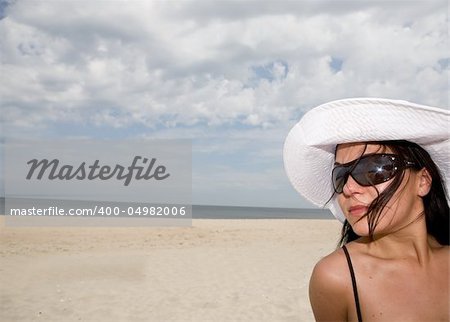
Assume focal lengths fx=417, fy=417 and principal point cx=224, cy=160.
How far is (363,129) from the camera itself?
1.93m

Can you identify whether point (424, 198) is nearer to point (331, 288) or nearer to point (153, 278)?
point (331, 288)

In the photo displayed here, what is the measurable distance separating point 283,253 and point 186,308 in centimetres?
737

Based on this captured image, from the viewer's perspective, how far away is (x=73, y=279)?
10.3 metres

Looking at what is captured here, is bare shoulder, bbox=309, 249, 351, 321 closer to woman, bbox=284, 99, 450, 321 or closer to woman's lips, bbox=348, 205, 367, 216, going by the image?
woman, bbox=284, 99, 450, 321

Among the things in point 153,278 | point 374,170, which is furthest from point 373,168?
point 153,278

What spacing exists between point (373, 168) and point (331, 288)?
23.5 inches

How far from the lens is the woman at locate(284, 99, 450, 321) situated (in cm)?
190

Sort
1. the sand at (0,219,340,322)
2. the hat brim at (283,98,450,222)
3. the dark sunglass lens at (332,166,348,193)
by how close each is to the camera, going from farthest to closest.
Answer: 1. the sand at (0,219,340,322)
2. the dark sunglass lens at (332,166,348,193)
3. the hat brim at (283,98,450,222)

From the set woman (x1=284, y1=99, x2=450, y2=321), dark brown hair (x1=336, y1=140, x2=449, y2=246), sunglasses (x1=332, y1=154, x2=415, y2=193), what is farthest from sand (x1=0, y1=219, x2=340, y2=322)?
sunglasses (x1=332, y1=154, x2=415, y2=193)

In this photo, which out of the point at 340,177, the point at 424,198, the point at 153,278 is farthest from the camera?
the point at 153,278

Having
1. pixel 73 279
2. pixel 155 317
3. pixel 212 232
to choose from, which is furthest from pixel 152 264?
pixel 212 232

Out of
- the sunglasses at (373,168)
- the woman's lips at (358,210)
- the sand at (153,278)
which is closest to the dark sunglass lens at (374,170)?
the sunglasses at (373,168)

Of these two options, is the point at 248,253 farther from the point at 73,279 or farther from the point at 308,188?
the point at 308,188

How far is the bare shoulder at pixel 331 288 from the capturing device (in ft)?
6.46
